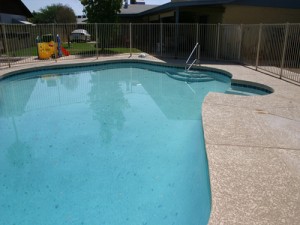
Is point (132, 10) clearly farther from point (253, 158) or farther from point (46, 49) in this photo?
point (253, 158)

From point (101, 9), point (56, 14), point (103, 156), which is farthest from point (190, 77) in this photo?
point (56, 14)

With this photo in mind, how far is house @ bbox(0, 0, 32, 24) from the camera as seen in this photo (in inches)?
749

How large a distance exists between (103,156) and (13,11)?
20.2 m

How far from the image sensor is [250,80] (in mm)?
9352

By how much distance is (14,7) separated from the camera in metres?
21.3

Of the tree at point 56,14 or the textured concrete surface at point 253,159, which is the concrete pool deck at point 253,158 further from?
the tree at point 56,14

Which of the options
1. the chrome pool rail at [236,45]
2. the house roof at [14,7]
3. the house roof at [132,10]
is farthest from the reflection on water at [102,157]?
the house roof at [132,10]

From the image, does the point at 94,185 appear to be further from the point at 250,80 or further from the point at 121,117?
the point at 250,80

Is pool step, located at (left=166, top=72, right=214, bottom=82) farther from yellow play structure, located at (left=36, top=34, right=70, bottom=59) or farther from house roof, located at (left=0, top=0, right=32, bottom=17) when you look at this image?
house roof, located at (left=0, top=0, right=32, bottom=17)

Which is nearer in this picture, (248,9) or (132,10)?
(248,9)

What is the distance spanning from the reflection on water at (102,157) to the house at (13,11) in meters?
11.8

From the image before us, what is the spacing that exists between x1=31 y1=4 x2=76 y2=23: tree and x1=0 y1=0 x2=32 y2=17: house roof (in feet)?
70.8

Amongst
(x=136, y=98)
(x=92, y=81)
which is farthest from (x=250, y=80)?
(x=92, y=81)

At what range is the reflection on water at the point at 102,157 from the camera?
3.58 metres
